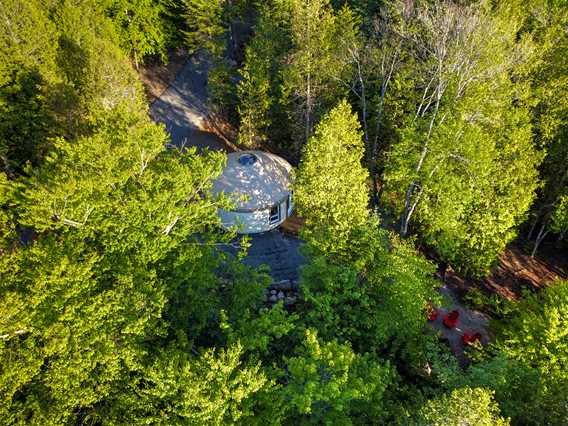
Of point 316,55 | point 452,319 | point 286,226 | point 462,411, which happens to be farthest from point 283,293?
point 316,55

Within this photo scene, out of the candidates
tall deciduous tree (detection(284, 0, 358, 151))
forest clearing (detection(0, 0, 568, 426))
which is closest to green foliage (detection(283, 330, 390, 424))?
forest clearing (detection(0, 0, 568, 426))

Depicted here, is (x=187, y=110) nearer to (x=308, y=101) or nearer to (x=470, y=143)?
(x=308, y=101)

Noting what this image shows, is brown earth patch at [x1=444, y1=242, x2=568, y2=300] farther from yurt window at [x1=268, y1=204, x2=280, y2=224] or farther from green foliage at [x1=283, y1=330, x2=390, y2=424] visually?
green foliage at [x1=283, y1=330, x2=390, y2=424]

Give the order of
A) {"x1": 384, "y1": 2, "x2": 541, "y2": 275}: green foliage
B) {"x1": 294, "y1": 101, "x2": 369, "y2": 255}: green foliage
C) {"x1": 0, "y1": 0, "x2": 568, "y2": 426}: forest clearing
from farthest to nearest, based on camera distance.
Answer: {"x1": 384, "y1": 2, "x2": 541, "y2": 275}: green foliage → {"x1": 294, "y1": 101, "x2": 369, "y2": 255}: green foliage → {"x1": 0, "y1": 0, "x2": 568, "y2": 426}: forest clearing

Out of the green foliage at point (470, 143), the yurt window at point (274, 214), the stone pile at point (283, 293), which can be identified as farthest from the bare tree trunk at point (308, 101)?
the stone pile at point (283, 293)

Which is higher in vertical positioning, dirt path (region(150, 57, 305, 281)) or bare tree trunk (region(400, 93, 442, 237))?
bare tree trunk (region(400, 93, 442, 237))

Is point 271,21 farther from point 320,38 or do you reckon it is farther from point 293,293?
point 293,293

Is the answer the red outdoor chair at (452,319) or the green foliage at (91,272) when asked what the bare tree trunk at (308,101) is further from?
the red outdoor chair at (452,319)
